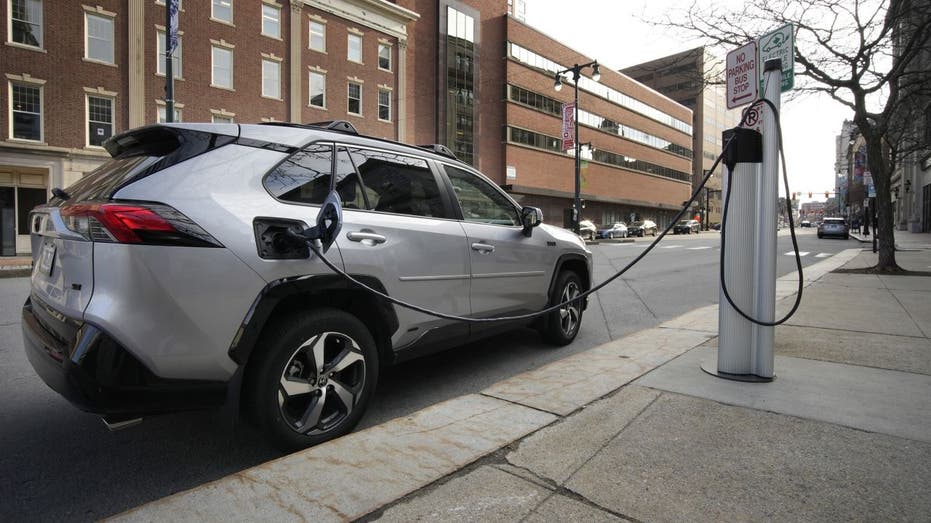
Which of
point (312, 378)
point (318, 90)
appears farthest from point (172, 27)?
point (318, 90)

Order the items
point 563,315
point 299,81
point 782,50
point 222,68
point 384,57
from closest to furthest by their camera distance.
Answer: point 782,50 < point 563,315 < point 222,68 < point 299,81 < point 384,57

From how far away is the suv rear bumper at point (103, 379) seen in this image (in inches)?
89.4

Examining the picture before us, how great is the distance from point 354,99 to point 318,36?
3.78 metres

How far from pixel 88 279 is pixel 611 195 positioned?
189ft

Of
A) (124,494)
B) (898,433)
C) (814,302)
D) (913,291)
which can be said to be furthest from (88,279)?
(913,291)

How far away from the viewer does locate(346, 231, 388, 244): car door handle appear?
308 centimetres

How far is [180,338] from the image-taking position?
2.40 m

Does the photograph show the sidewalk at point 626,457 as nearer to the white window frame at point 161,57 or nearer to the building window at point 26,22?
the white window frame at point 161,57

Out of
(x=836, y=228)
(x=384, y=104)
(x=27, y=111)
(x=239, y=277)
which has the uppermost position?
(x=384, y=104)

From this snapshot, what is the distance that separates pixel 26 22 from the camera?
20750 mm

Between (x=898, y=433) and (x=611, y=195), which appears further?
(x=611, y=195)

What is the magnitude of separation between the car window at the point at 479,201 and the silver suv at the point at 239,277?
0.41m

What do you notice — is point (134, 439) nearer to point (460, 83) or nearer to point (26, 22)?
point (26, 22)

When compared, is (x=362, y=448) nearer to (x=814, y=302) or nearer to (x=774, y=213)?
(x=774, y=213)
